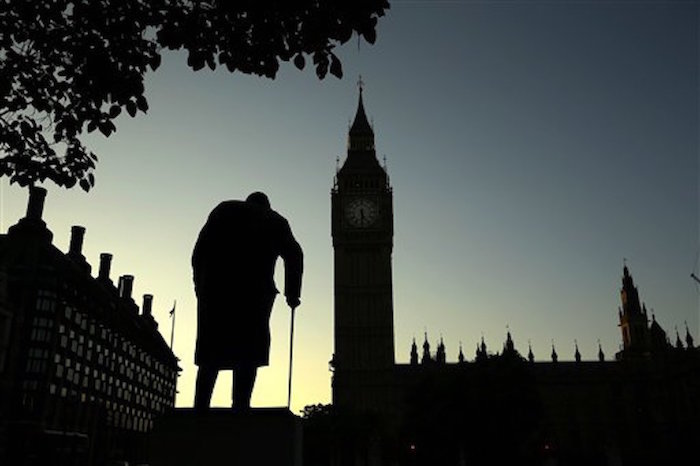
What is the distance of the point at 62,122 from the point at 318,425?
58.3 meters

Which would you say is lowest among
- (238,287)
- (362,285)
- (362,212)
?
(238,287)

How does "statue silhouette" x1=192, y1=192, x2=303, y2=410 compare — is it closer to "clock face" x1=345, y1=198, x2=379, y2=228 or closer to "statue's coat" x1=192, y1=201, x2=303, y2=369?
"statue's coat" x1=192, y1=201, x2=303, y2=369

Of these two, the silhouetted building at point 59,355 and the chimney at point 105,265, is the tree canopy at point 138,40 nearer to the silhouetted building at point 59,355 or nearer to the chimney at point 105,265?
the silhouetted building at point 59,355

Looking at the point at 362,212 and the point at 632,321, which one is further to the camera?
the point at 632,321

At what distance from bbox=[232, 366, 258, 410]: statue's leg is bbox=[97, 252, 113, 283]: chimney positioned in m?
78.8

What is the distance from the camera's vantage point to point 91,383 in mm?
69875

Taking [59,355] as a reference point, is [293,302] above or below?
below

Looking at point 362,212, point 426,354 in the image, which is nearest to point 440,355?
point 426,354

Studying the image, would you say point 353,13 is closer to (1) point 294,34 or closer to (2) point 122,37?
(1) point 294,34

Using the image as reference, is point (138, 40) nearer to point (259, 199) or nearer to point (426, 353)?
point (259, 199)

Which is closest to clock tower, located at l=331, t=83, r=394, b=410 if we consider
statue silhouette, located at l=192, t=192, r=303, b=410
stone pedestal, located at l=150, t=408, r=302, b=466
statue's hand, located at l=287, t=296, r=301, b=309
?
statue's hand, located at l=287, t=296, r=301, b=309

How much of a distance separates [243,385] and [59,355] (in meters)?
61.8

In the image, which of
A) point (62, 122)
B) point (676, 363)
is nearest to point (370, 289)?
point (676, 363)

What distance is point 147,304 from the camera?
104938 mm
